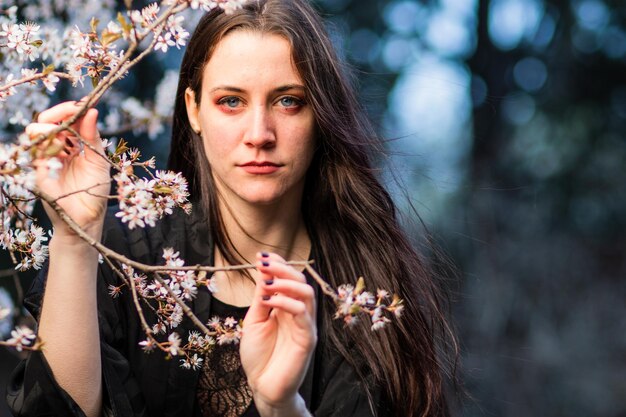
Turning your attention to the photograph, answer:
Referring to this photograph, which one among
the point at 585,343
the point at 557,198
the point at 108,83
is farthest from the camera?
the point at 557,198

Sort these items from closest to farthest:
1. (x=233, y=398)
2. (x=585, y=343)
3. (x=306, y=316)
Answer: (x=306, y=316) → (x=233, y=398) → (x=585, y=343)

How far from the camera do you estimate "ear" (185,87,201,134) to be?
7.50ft

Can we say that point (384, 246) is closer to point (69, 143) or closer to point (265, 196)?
point (265, 196)

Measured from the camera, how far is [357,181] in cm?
240

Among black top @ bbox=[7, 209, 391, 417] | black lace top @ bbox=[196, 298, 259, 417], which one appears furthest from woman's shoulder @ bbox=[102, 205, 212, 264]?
black lace top @ bbox=[196, 298, 259, 417]

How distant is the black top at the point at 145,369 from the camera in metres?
1.82

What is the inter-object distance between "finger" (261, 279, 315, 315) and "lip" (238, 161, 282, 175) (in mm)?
623

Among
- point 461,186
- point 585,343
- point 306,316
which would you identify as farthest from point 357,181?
point 585,343

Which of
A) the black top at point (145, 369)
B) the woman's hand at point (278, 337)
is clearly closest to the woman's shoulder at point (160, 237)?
the black top at point (145, 369)

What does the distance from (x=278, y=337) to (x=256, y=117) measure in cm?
61

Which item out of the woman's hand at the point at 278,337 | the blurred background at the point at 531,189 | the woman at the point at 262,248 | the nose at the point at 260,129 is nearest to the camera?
the woman's hand at the point at 278,337

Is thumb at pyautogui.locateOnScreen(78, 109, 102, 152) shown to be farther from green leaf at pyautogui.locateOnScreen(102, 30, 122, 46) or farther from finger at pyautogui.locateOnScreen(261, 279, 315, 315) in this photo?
finger at pyautogui.locateOnScreen(261, 279, 315, 315)

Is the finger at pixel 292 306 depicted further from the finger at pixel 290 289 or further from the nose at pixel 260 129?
the nose at pixel 260 129

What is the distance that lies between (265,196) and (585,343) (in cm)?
449
